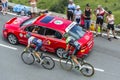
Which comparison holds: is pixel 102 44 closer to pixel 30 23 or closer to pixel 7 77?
pixel 30 23

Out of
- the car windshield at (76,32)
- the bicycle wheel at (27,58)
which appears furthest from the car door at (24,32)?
the car windshield at (76,32)

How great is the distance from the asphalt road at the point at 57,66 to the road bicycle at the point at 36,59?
0.70ft

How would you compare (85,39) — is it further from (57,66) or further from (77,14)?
(77,14)

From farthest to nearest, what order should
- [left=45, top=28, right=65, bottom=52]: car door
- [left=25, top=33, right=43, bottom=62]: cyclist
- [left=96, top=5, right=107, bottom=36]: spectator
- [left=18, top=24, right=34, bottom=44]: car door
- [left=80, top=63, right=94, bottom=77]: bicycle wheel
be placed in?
[left=96, top=5, right=107, bottom=36]: spectator → [left=18, top=24, right=34, bottom=44]: car door → [left=45, top=28, right=65, bottom=52]: car door → [left=25, top=33, right=43, bottom=62]: cyclist → [left=80, top=63, right=94, bottom=77]: bicycle wheel

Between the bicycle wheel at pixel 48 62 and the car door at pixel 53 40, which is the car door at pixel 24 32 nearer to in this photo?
the car door at pixel 53 40

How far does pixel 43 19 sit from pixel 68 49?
9.45ft

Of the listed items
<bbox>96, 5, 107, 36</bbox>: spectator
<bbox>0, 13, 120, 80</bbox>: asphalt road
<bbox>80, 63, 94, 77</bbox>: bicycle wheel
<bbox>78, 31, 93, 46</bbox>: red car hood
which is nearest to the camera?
<bbox>80, 63, 94, 77</bbox>: bicycle wheel

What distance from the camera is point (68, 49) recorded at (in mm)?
17531

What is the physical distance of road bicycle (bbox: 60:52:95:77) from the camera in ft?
56.2

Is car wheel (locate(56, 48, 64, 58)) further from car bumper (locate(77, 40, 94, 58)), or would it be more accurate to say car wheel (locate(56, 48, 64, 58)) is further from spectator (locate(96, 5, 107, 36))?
spectator (locate(96, 5, 107, 36))

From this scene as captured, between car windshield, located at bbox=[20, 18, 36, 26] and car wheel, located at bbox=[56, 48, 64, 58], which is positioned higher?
car windshield, located at bbox=[20, 18, 36, 26]

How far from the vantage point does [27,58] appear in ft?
59.7

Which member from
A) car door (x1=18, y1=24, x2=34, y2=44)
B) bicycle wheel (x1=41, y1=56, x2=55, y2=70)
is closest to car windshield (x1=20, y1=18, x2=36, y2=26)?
car door (x1=18, y1=24, x2=34, y2=44)

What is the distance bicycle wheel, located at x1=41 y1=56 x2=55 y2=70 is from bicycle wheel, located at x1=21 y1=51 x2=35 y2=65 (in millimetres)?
674
